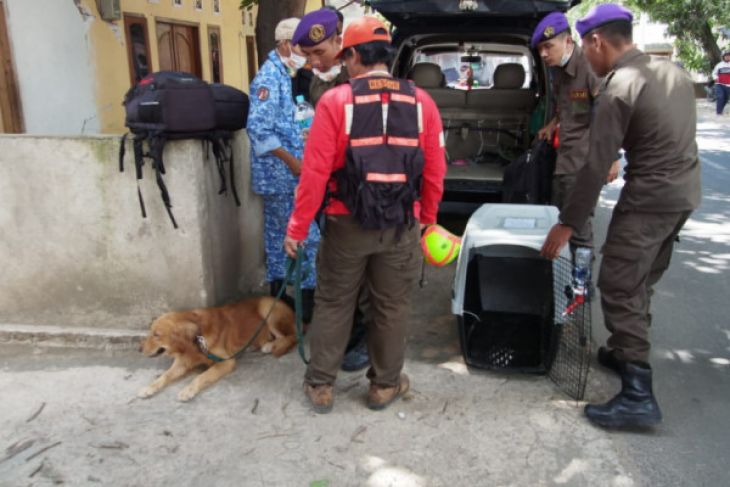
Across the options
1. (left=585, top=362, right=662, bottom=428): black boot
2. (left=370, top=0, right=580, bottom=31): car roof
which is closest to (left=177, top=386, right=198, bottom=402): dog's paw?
(left=585, top=362, right=662, bottom=428): black boot

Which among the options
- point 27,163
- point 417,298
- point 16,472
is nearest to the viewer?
point 16,472

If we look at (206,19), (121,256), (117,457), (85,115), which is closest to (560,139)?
(121,256)

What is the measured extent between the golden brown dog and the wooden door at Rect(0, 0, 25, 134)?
175 inches

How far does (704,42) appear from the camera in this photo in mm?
24844

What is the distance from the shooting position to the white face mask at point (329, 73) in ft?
11.6

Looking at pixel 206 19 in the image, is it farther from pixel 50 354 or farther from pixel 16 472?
pixel 16 472

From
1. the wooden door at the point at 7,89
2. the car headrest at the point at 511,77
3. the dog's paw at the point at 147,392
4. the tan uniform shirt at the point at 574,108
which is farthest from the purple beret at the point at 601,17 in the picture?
the wooden door at the point at 7,89

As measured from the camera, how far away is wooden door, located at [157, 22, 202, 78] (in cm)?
959

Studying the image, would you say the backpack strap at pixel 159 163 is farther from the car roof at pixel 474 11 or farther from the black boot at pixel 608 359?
the black boot at pixel 608 359

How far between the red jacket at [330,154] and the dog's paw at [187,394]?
3.49ft

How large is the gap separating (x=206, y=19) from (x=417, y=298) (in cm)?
828

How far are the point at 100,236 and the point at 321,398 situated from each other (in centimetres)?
175

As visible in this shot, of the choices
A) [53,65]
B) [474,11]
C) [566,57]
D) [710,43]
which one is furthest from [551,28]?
[710,43]

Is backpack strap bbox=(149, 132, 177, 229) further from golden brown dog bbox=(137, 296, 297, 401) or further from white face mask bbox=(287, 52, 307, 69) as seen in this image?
white face mask bbox=(287, 52, 307, 69)
